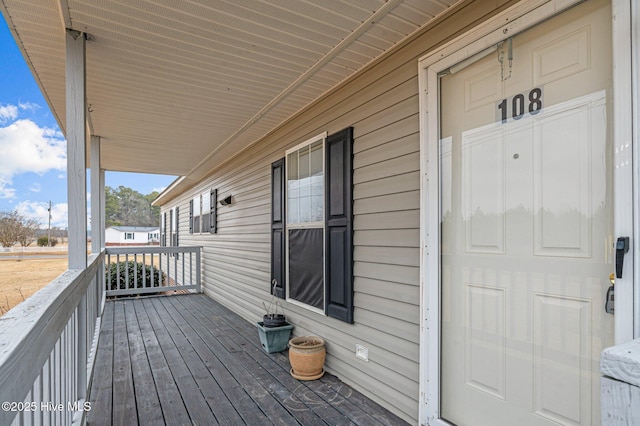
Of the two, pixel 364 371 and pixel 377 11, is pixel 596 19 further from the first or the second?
pixel 364 371

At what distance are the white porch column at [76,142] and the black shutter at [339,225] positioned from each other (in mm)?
1898

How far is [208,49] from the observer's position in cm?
270

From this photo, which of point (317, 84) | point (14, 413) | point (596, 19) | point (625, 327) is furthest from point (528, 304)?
point (317, 84)

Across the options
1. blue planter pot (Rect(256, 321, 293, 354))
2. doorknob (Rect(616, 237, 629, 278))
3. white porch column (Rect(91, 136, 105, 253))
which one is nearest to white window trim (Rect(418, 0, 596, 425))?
doorknob (Rect(616, 237, 629, 278))

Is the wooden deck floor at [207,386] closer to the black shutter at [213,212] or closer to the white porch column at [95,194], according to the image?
the white porch column at [95,194]

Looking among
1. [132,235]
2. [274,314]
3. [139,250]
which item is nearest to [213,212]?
[139,250]

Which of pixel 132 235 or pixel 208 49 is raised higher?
pixel 208 49

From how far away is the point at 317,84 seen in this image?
10.9ft

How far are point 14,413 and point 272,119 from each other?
12.5 ft

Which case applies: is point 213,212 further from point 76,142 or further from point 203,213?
point 76,142

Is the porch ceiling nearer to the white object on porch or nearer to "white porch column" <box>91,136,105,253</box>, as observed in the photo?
"white porch column" <box>91,136,105,253</box>

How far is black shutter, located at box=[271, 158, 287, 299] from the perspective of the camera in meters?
4.32

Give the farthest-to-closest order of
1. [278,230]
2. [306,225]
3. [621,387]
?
[278,230]
[306,225]
[621,387]

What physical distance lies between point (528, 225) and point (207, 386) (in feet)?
8.78
